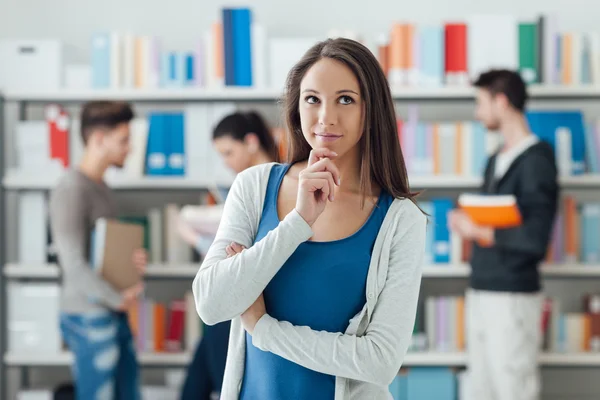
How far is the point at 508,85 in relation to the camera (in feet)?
10.3

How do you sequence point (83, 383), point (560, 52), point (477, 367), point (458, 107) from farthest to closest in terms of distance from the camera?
point (458, 107), point (560, 52), point (477, 367), point (83, 383)

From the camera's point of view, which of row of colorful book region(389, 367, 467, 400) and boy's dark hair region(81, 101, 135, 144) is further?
row of colorful book region(389, 367, 467, 400)

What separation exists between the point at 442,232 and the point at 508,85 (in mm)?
737

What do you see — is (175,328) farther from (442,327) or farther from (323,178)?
(323,178)

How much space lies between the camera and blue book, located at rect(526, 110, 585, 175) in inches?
133

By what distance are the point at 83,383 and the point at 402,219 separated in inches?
76.6

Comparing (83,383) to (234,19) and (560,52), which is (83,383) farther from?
(560,52)

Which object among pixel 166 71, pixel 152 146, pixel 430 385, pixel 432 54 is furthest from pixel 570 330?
pixel 166 71

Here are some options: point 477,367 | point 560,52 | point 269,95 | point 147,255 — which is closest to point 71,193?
point 147,255

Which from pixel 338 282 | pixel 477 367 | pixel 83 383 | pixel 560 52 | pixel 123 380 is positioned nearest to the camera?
pixel 338 282

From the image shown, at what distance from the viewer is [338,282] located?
1206 mm

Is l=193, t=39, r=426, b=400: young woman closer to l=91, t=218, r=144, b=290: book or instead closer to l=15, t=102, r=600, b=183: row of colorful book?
l=91, t=218, r=144, b=290: book

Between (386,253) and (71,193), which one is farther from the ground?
(71,193)

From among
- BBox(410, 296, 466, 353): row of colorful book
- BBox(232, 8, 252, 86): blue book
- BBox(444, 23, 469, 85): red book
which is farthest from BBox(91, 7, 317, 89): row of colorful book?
BBox(410, 296, 466, 353): row of colorful book
